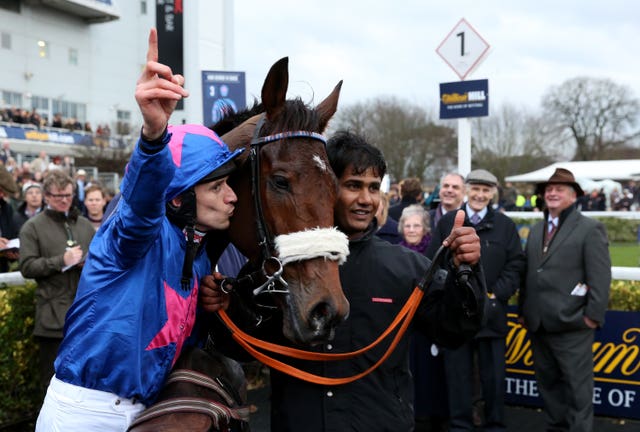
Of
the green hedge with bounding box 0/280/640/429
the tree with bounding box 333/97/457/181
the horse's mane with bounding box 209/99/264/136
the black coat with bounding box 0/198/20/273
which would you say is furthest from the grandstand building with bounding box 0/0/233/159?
the horse's mane with bounding box 209/99/264/136

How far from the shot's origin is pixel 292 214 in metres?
1.81

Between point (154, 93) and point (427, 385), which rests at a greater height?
point (154, 93)

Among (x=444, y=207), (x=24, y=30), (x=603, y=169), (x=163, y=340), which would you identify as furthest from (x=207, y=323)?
(x=24, y=30)

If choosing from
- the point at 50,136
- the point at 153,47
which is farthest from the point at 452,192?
the point at 50,136

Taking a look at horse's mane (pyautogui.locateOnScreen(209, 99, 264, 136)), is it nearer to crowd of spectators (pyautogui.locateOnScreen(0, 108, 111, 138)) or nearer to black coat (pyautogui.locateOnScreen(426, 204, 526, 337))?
black coat (pyautogui.locateOnScreen(426, 204, 526, 337))

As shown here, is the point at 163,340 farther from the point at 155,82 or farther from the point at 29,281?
the point at 29,281

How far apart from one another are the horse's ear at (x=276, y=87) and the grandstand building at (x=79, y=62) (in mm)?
26666

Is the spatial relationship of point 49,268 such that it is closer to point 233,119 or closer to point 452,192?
point 233,119

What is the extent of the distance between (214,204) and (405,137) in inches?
1336

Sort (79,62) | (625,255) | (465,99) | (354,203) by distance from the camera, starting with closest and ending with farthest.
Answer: (354,203) → (465,99) → (625,255) → (79,62)

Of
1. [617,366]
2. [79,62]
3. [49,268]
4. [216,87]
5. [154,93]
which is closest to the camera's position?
[154,93]

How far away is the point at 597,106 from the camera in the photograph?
141 feet

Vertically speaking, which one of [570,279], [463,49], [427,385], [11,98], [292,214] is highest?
[11,98]

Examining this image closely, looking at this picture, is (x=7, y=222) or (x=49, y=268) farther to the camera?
(x=7, y=222)
